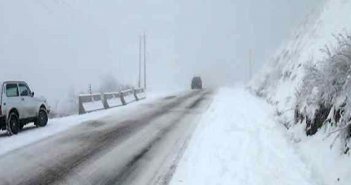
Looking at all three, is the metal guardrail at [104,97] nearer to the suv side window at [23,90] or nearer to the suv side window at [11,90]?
the suv side window at [23,90]

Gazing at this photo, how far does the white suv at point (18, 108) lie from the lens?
16.6 m

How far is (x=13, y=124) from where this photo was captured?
55.7ft

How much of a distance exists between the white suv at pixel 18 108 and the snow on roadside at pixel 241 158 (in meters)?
6.34

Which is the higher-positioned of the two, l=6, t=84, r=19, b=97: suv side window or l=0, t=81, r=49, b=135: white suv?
l=6, t=84, r=19, b=97: suv side window

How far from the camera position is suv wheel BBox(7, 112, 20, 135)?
16.6 meters

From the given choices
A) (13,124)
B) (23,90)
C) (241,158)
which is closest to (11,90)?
(23,90)

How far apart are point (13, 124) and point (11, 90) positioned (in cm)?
140

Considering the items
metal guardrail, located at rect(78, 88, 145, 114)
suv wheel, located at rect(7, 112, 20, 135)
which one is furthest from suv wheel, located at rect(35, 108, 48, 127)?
metal guardrail, located at rect(78, 88, 145, 114)

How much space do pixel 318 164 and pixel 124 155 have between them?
4.94 meters

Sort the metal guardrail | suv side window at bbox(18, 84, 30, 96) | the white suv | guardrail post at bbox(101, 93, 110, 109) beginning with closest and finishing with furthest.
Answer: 1. the white suv
2. suv side window at bbox(18, 84, 30, 96)
3. the metal guardrail
4. guardrail post at bbox(101, 93, 110, 109)

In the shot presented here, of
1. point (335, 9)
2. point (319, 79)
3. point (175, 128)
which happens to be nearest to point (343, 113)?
point (319, 79)

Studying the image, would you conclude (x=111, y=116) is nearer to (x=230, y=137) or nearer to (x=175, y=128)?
(x=175, y=128)

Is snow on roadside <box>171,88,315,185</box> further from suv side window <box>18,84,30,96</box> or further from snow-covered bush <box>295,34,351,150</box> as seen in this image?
suv side window <box>18,84,30,96</box>

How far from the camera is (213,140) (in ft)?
49.3
